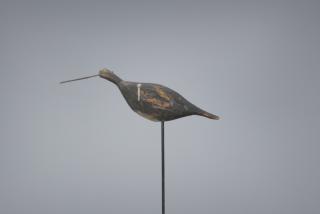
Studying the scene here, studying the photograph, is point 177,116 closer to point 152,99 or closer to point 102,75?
point 152,99

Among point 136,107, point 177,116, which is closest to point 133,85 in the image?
point 136,107

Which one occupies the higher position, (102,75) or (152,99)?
(102,75)

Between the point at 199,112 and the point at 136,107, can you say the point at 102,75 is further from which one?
the point at 199,112

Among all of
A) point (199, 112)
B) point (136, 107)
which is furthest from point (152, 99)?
point (199, 112)

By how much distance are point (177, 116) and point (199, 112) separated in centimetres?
10

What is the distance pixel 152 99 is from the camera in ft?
5.37

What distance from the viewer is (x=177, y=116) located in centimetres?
168

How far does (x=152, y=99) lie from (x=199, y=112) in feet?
0.74

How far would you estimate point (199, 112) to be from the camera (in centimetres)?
169

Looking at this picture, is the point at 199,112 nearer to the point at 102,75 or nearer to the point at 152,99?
the point at 152,99

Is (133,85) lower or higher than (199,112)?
higher

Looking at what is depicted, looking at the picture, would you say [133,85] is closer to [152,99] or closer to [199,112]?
[152,99]

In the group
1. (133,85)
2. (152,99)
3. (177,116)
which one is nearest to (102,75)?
(133,85)

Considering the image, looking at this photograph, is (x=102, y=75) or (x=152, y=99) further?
(x=102, y=75)
